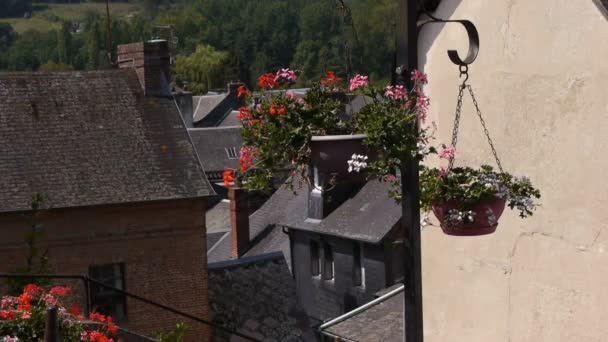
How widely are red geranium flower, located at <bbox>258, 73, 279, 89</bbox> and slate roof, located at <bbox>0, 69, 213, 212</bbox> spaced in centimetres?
1388

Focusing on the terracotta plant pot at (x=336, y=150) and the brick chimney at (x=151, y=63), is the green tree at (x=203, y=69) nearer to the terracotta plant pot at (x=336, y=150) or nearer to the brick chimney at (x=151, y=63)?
the brick chimney at (x=151, y=63)

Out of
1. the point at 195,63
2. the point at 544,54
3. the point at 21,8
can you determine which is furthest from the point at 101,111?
the point at 21,8

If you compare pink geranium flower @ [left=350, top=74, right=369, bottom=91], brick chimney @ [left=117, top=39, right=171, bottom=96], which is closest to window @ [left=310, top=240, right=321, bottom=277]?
brick chimney @ [left=117, top=39, right=171, bottom=96]

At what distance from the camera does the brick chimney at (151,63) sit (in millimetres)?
21609

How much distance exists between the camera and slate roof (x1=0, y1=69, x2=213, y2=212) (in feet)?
64.4

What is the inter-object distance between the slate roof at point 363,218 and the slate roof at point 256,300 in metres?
1.93

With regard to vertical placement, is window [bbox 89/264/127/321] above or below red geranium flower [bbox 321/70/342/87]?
below

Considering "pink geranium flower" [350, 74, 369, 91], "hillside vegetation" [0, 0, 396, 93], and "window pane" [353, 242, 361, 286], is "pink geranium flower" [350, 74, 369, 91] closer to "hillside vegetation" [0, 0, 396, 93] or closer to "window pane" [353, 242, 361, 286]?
"window pane" [353, 242, 361, 286]

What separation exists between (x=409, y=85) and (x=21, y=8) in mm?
202864

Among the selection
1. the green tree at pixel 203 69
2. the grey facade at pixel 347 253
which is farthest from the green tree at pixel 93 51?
the grey facade at pixel 347 253

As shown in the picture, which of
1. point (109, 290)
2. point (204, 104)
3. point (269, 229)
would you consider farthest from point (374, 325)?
point (204, 104)

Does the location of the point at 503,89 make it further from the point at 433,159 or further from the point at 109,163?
the point at 109,163

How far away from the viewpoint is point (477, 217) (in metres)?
5.26

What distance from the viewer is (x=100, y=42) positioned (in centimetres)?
13800
